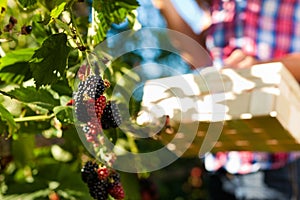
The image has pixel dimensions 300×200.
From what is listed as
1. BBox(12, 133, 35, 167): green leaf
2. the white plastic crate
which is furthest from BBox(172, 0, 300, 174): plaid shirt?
the white plastic crate

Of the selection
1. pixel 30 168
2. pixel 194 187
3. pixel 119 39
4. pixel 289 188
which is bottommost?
pixel 194 187

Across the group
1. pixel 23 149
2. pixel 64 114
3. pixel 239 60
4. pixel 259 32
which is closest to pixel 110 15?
pixel 64 114

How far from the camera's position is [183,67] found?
155 cm

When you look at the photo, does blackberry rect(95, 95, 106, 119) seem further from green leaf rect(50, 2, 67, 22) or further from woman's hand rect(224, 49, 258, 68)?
woman's hand rect(224, 49, 258, 68)

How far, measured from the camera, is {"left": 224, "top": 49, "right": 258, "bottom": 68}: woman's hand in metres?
1.81

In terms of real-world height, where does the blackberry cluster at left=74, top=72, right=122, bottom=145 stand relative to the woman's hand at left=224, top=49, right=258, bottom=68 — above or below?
above

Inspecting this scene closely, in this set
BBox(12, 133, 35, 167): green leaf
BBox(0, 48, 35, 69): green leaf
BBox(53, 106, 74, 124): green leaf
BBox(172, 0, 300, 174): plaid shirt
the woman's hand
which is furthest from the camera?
BBox(172, 0, 300, 174): plaid shirt

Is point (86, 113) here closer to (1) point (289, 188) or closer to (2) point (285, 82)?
(2) point (285, 82)

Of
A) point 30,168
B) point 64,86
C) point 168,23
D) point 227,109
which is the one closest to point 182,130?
point 227,109

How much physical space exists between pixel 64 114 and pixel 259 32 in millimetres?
1165

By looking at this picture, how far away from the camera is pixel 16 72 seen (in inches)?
46.7

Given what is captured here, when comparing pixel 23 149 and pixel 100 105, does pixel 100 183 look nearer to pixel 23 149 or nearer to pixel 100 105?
pixel 100 105

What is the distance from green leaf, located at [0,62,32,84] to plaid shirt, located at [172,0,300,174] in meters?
0.94

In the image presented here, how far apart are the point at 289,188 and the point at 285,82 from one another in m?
0.96
